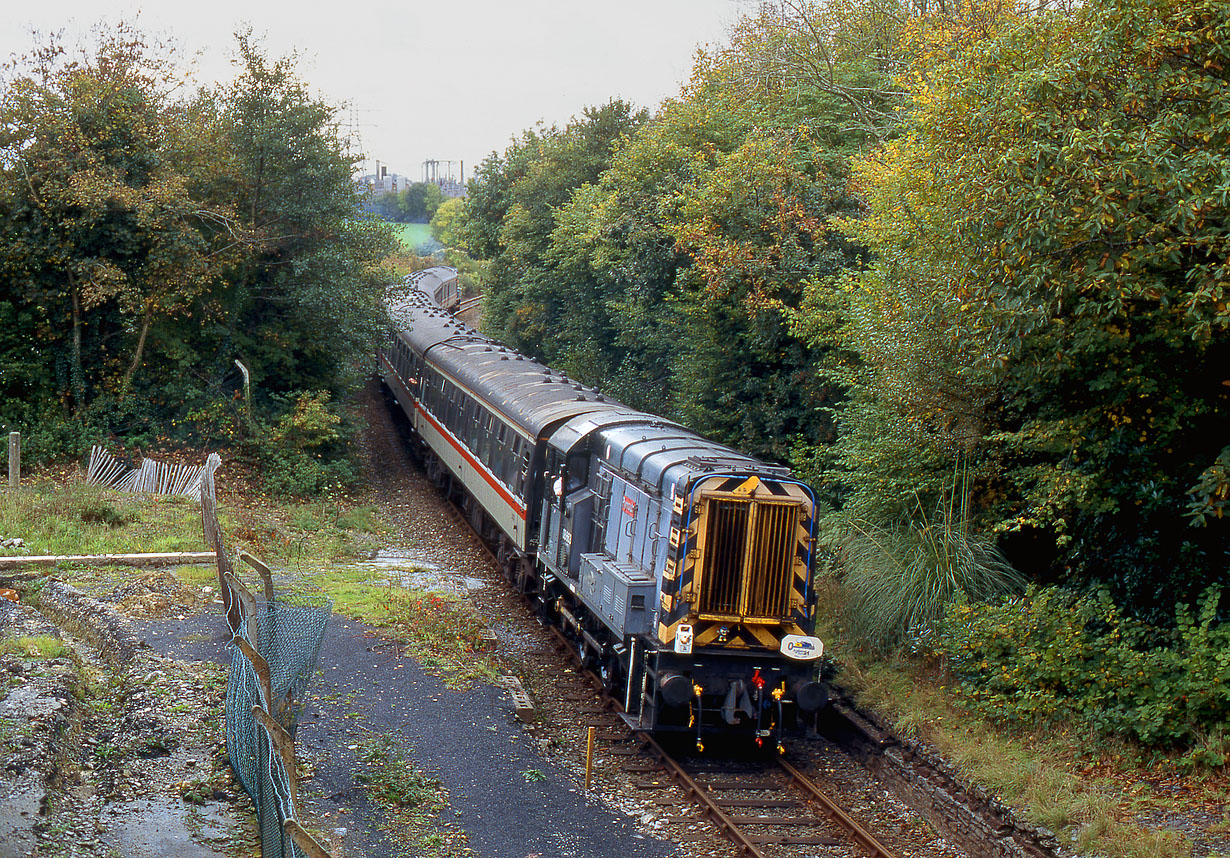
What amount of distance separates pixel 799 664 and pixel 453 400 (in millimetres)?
13482

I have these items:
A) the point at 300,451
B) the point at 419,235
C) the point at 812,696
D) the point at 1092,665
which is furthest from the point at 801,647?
the point at 419,235

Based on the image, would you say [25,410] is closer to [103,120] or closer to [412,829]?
[103,120]

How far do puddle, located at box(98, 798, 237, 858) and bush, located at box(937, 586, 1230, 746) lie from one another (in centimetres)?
770

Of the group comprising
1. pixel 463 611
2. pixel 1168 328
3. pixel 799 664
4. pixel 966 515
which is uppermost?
pixel 1168 328

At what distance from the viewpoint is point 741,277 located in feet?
63.5

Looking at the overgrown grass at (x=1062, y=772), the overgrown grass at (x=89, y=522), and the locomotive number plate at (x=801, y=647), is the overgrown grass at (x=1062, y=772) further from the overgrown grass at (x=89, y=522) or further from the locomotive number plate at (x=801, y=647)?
the overgrown grass at (x=89, y=522)

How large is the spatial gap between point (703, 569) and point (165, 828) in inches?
212

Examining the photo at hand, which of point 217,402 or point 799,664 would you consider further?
point 217,402

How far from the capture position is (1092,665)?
10.5m

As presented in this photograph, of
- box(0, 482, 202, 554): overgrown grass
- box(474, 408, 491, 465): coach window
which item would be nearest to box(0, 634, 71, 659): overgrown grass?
box(0, 482, 202, 554): overgrown grass

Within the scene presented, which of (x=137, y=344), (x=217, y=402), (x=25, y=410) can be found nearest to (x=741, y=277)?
(x=217, y=402)

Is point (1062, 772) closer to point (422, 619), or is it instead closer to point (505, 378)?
point (422, 619)

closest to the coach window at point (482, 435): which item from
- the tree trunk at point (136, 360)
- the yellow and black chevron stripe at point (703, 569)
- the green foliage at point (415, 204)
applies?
the tree trunk at point (136, 360)

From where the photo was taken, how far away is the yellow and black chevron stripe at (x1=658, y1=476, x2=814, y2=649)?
10.6 metres
